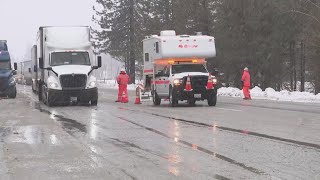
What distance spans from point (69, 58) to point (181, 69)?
5.32 m

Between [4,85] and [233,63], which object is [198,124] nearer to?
[4,85]

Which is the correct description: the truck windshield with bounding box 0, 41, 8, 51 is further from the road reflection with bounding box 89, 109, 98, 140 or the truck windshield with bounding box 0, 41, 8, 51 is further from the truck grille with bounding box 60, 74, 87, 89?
the road reflection with bounding box 89, 109, 98, 140

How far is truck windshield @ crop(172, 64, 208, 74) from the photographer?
22109mm

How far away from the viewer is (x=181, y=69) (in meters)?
22.2

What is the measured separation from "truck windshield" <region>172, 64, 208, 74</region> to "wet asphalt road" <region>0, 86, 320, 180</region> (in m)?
6.30

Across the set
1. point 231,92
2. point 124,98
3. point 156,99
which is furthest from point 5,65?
point 231,92

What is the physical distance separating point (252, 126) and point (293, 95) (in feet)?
53.4

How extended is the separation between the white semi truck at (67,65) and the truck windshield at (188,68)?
3696 millimetres

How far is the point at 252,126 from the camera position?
13461 mm

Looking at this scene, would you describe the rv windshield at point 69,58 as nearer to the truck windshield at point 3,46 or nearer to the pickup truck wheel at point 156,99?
the pickup truck wheel at point 156,99

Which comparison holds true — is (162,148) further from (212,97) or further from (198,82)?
(212,97)

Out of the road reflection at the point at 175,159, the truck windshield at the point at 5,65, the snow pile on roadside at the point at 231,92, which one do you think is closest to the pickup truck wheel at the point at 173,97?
the road reflection at the point at 175,159

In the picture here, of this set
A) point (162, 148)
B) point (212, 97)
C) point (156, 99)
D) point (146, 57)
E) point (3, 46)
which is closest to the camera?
point (162, 148)

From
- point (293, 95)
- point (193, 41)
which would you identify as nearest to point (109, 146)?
point (193, 41)
